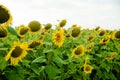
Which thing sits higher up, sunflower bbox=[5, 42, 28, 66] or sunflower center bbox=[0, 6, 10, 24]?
sunflower center bbox=[0, 6, 10, 24]

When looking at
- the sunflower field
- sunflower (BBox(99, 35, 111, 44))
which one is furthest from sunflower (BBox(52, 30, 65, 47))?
sunflower (BBox(99, 35, 111, 44))

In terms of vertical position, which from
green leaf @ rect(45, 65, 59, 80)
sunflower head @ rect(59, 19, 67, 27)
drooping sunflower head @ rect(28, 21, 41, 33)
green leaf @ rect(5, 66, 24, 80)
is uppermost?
sunflower head @ rect(59, 19, 67, 27)

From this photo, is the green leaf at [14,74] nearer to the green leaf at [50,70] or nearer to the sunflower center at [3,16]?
the sunflower center at [3,16]

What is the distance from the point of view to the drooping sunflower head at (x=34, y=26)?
15.0 ft

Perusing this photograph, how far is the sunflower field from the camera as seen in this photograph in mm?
2889

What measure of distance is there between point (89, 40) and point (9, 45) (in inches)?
110

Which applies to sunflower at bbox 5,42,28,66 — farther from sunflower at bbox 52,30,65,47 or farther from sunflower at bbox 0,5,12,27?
sunflower at bbox 52,30,65,47

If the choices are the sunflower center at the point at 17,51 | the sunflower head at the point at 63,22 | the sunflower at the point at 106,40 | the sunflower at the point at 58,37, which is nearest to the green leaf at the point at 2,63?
the sunflower center at the point at 17,51

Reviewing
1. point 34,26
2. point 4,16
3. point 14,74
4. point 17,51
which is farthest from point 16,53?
point 34,26

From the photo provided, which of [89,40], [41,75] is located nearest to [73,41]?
[89,40]

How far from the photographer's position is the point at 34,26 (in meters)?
4.65

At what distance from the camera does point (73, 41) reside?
5.18 m

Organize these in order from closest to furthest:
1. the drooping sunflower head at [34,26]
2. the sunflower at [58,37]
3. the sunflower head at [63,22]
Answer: the sunflower at [58,37] → the drooping sunflower head at [34,26] → the sunflower head at [63,22]

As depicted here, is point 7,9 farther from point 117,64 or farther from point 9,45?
point 117,64
